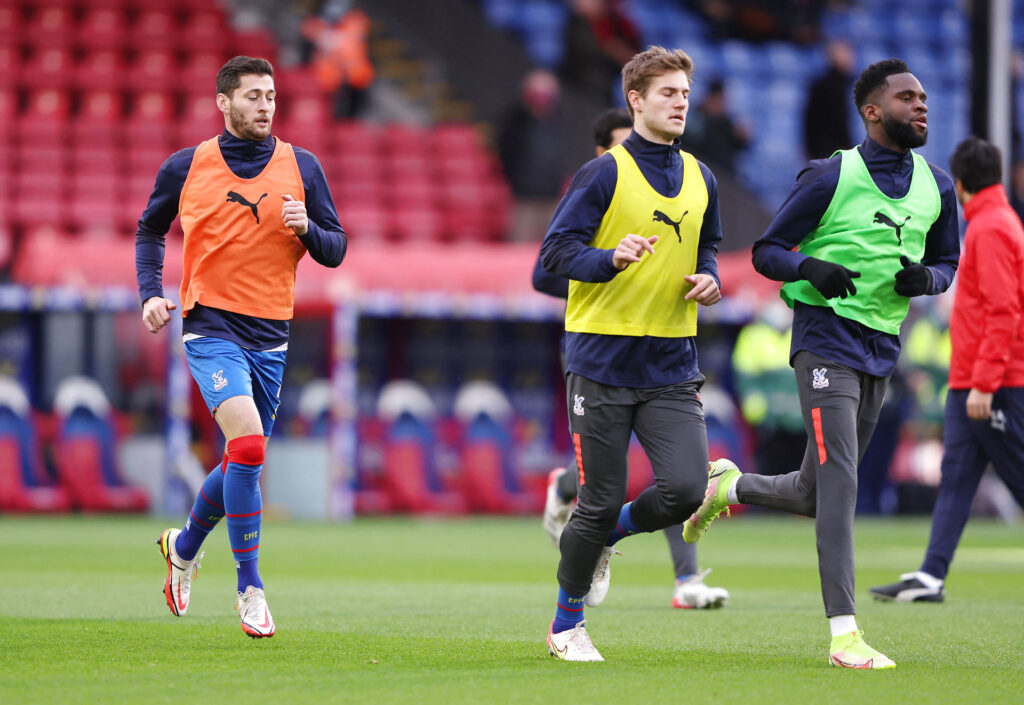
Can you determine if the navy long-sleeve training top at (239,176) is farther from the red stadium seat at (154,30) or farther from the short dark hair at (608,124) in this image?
the red stadium seat at (154,30)

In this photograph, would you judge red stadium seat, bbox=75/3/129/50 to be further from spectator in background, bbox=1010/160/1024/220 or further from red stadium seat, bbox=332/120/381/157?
spectator in background, bbox=1010/160/1024/220

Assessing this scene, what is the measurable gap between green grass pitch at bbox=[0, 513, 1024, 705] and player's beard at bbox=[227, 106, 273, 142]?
81.5 inches

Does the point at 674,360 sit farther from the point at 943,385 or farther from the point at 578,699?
the point at 943,385

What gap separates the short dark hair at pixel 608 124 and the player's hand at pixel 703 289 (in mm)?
2455

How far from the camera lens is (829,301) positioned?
5.87 metres

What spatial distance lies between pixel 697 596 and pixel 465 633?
5.28ft

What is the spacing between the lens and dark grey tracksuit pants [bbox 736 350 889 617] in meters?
5.61

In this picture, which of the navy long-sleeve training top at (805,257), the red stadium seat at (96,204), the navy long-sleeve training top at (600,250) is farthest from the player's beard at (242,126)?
the red stadium seat at (96,204)

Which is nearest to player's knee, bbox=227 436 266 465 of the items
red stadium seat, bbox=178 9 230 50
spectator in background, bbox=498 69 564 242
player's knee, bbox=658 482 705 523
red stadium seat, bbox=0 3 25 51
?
player's knee, bbox=658 482 705 523

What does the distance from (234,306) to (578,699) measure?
7.97 feet

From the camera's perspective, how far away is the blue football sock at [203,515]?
650 cm

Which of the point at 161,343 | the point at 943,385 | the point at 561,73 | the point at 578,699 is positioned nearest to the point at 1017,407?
the point at 578,699

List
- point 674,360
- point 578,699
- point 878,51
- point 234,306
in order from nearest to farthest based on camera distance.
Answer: point 578,699
point 674,360
point 234,306
point 878,51

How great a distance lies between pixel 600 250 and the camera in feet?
17.9
